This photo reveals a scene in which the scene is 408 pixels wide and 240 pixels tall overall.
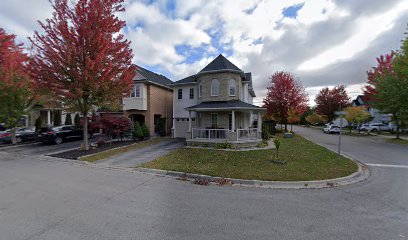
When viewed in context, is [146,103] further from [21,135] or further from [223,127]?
[21,135]

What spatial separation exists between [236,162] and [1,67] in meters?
20.1

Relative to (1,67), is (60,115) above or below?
below

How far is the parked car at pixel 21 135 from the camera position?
1762cm

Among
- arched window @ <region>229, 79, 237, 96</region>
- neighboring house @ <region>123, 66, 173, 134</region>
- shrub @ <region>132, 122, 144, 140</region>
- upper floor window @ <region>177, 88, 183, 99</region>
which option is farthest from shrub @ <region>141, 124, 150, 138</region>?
arched window @ <region>229, 79, 237, 96</region>

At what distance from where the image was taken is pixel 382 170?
8789mm

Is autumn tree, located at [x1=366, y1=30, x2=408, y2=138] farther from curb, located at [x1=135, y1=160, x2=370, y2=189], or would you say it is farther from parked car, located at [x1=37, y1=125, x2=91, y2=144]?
parked car, located at [x1=37, y1=125, x2=91, y2=144]

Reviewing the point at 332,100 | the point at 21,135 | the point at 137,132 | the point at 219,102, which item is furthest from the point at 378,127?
the point at 21,135

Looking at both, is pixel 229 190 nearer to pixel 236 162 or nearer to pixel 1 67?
pixel 236 162

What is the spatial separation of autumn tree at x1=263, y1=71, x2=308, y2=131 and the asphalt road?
2107cm

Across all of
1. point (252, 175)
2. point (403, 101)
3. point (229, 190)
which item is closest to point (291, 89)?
point (403, 101)

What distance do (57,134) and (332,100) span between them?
43.0 m

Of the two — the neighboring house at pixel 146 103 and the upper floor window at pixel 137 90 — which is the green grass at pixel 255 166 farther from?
the upper floor window at pixel 137 90

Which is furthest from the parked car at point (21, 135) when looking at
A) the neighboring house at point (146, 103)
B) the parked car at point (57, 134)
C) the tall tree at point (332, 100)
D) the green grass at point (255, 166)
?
the tall tree at point (332, 100)

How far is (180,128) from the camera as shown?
20891 mm
